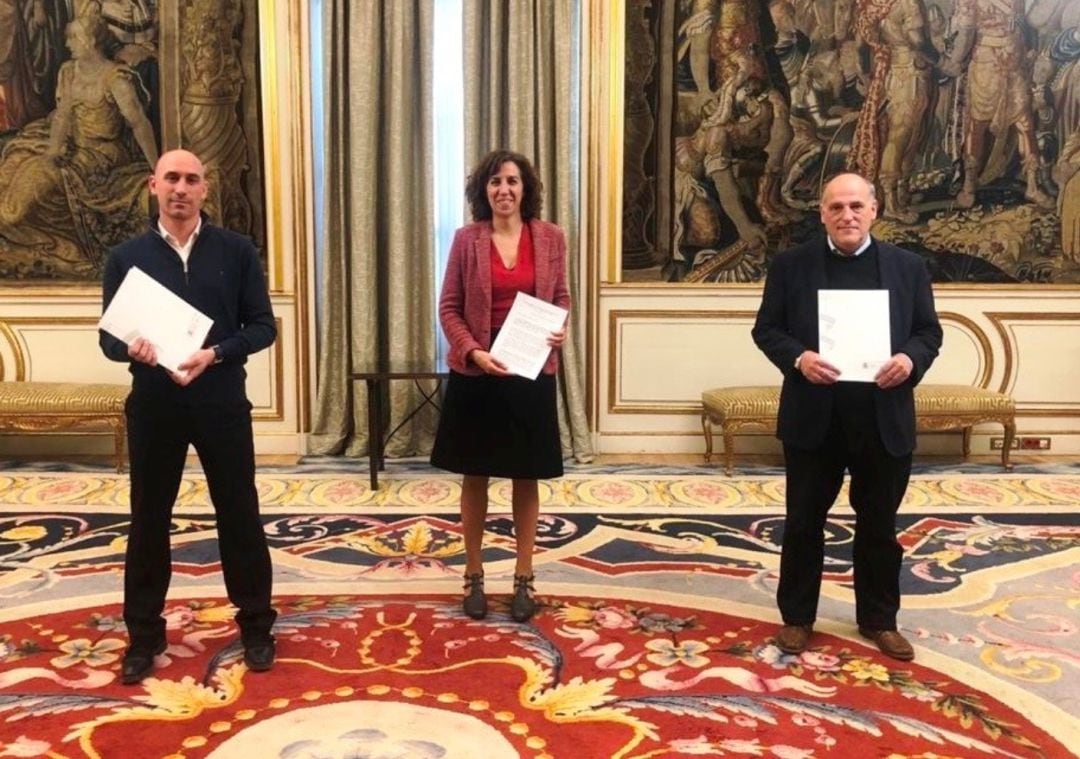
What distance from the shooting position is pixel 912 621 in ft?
10.0

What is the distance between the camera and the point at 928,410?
17.2 feet

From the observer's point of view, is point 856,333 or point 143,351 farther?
point 856,333

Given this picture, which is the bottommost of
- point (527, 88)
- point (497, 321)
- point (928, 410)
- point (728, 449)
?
point (728, 449)

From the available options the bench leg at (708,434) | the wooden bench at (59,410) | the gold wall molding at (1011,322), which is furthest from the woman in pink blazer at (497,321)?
the gold wall molding at (1011,322)

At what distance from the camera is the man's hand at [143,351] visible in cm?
238

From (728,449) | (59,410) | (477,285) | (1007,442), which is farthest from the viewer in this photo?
(1007,442)

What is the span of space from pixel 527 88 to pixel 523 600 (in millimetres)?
3460

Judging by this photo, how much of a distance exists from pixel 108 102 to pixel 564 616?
4407 mm

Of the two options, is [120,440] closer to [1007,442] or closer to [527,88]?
[527,88]

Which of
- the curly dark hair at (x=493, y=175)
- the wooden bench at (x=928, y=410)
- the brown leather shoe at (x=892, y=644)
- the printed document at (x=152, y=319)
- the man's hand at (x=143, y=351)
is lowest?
the brown leather shoe at (x=892, y=644)

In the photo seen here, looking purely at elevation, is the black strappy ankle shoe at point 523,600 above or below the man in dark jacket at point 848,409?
below

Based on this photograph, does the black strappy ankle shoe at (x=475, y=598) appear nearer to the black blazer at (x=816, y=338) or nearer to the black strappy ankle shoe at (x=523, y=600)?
the black strappy ankle shoe at (x=523, y=600)

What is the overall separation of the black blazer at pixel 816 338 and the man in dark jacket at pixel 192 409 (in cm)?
156

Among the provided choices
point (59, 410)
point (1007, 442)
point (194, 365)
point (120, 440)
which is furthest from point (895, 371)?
point (59, 410)
